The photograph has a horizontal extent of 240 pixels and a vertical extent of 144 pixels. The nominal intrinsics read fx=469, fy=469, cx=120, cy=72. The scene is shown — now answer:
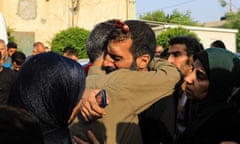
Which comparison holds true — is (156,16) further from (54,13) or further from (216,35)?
(54,13)

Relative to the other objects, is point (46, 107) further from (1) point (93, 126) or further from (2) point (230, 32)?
(2) point (230, 32)

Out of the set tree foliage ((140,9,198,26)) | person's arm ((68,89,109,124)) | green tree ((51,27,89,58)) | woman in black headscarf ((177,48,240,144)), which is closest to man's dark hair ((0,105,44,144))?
person's arm ((68,89,109,124))

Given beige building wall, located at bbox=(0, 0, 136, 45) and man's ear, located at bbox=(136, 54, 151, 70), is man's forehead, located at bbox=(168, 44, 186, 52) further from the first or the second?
beige building wall, located at bbox=(0, 0, 136, 45)

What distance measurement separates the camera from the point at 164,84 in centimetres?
257

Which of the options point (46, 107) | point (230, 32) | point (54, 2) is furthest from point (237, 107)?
point (230, 32)

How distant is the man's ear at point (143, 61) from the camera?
268 cm

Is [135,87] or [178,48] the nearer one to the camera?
[135,87]

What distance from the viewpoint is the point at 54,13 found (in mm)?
29906

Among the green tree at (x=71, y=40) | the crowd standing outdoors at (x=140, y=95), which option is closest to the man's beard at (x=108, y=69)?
the crowd standing outdoors at (x=140, y=95)

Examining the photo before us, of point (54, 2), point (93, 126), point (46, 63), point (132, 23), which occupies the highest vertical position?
point (54, 2)

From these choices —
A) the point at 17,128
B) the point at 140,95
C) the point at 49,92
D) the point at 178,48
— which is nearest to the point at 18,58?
the point at 178,48

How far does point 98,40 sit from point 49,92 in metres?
1.12

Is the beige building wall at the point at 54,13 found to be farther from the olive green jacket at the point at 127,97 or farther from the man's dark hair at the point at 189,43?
the olive green jacket at the point at 127,97

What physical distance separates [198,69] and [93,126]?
2.28ft
